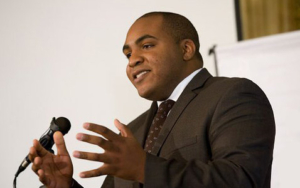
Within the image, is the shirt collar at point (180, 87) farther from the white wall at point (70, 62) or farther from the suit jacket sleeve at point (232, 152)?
the white wall at point (70, 62)

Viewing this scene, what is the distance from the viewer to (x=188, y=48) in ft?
7.85

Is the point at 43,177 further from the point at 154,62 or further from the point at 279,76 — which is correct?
the point at 279,76

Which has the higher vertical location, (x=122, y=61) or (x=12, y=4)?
(x=12, y=4)

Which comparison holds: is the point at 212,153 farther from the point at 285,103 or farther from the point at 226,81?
the point at 285,103

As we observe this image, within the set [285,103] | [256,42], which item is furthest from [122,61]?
[285,103]

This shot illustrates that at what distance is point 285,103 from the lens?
10.3ft

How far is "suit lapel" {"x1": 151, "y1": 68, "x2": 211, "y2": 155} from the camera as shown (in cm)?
200

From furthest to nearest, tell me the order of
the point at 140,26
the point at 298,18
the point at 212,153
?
the point at 298,18 < the point at 140,26 < the point at 212,153

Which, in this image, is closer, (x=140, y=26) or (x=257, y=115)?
(x=257, y=115)

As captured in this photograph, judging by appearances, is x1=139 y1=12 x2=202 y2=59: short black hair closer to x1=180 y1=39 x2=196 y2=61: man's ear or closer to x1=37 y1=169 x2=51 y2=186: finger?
x1=180 y1=39 x2=196 y2=61: man's ear

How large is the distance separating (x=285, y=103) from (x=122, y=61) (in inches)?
52.1

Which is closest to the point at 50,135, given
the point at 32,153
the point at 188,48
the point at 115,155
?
the point at 32,153

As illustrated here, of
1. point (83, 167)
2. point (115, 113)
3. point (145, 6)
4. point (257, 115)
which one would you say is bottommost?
point (83, 167)

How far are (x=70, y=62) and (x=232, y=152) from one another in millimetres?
2414
